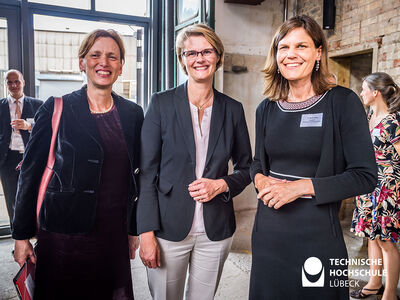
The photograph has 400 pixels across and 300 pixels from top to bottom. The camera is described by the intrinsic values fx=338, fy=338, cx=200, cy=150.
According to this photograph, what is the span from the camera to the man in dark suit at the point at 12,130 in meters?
3.82

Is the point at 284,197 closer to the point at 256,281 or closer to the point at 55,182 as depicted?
the point at 256,281

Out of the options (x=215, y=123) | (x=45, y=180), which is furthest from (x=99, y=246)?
(x=215, y=123)

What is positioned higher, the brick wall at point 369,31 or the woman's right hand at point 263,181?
the brick wall at point 369,31

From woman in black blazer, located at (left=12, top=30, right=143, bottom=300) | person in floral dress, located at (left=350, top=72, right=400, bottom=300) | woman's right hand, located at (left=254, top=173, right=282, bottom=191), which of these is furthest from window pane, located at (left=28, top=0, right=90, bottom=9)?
woman's right hand, located at (left=254, top=173, right=282, bottom=191)

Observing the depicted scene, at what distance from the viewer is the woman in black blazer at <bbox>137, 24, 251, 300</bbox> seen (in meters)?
1.55

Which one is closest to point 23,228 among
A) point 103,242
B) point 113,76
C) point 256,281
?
point 103,242

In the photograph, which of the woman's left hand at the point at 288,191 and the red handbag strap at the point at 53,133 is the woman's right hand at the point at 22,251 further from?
the woman's left hand at the point at 288,191

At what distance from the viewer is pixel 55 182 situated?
5.18 feet

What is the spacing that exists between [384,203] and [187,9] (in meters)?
3.05

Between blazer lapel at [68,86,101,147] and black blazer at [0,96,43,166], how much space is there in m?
2.54

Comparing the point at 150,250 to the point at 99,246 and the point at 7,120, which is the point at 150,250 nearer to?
the point at 99,246

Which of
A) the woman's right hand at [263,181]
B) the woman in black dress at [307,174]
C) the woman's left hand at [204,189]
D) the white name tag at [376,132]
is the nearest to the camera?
the woman in black dress at [307,174]

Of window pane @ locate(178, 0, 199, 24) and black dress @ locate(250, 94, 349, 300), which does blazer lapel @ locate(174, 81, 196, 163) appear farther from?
window pane @ locate(178, 0, 199, 24)

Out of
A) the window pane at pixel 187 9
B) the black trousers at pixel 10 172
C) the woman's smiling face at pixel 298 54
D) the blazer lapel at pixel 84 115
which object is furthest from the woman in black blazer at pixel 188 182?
the black trousers at pixel 10 172
